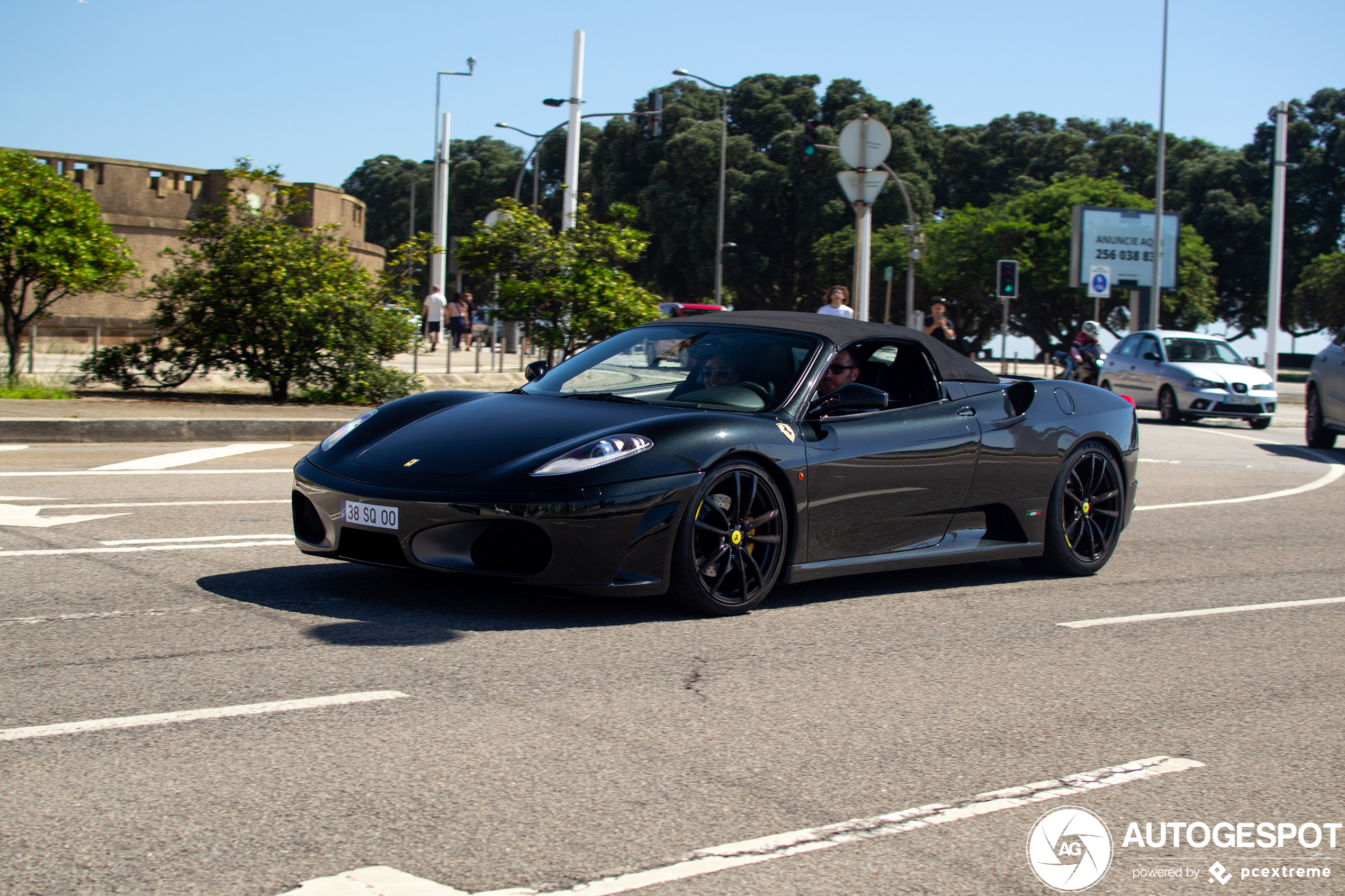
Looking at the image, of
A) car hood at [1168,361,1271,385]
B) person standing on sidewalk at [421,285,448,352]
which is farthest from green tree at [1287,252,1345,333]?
person standing on sidewalk at [421,285,448,352]

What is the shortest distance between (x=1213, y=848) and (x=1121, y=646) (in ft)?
7.66

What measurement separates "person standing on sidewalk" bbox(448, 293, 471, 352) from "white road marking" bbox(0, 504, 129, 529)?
27997 millimetres

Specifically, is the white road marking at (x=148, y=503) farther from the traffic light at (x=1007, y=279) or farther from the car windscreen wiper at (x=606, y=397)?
the traffic light at (x=1007, y=279)

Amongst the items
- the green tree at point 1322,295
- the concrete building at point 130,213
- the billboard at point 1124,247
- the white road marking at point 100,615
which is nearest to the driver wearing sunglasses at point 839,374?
the white road marking at point 100,615

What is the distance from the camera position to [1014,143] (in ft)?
250

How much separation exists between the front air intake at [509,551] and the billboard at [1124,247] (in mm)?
44744

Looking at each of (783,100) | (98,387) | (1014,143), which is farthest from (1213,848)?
(1014,143)

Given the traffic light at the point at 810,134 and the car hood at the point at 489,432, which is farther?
the traffic light at the point at 810,134

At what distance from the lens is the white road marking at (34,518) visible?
24.4 feet

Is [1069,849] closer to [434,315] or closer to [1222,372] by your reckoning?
[1222,372]

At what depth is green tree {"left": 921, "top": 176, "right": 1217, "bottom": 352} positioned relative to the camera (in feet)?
187

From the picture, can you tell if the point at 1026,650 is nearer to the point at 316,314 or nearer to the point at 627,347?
the point at 627,347

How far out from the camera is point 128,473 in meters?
10.0

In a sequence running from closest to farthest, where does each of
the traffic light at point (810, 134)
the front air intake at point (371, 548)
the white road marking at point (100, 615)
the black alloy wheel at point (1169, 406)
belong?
the white road marking at point (100, 615)
the front air intake at point (371, 548)
the black alloy wheel at point (1169, 406)
the traffic light at point (810, 134)
